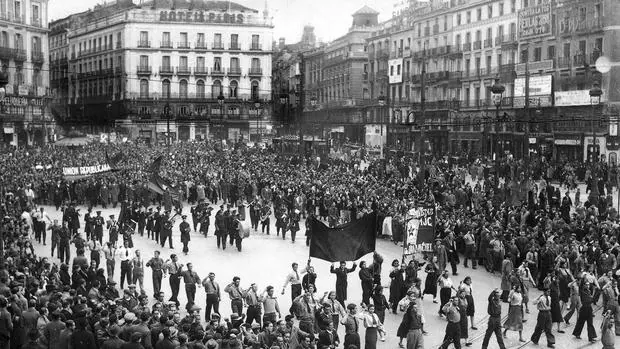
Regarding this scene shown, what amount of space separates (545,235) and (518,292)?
275 inches

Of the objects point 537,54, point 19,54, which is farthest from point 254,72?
point 537,54

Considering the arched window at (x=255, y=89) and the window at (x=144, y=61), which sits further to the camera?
the arched window at (x=255, y=89)

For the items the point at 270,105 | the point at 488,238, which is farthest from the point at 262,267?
the point at 270,105

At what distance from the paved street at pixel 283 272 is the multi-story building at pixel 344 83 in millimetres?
56550

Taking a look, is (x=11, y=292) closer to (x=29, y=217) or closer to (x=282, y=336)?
(x=282, y=336)

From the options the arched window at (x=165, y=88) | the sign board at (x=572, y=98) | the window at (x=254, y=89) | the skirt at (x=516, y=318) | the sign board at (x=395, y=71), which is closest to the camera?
the skirt at (x=516, y=318)

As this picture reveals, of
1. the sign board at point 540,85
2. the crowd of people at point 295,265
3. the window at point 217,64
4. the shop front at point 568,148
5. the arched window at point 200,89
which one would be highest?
the window at point 217,64

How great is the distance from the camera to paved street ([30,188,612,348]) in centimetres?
1688

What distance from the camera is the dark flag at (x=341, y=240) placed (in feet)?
54.3

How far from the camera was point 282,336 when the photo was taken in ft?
43.0

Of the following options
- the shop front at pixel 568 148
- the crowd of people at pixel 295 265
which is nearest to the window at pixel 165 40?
the crowd of people at pixel 295 265

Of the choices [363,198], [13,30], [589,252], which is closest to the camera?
[589,252]

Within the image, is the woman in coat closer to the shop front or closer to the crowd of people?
the crowd of people

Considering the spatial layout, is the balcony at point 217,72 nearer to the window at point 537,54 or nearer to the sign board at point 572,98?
the window at point 537,54
